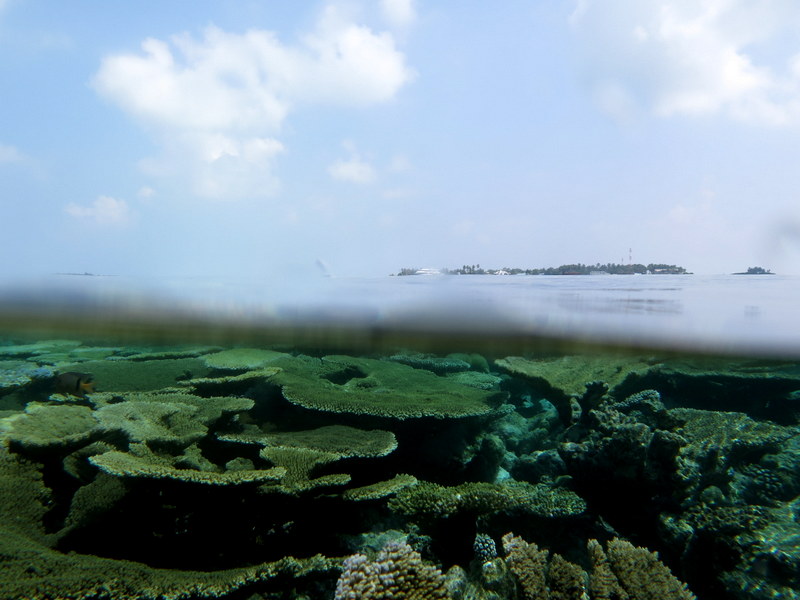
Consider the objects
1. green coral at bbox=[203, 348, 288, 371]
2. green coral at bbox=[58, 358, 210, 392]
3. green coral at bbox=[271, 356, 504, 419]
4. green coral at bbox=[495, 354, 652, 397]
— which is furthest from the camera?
green coral at bbox=[203, 348, 288, 371]

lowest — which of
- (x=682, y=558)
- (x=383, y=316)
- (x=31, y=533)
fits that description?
(x=682, y=558)

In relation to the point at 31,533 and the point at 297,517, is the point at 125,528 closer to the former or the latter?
the point at 31,533

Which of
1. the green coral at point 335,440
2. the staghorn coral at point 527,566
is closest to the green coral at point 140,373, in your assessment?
the green coral at point 335,440

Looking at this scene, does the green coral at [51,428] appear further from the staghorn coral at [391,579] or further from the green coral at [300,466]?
the staghorn coral at [391,579]

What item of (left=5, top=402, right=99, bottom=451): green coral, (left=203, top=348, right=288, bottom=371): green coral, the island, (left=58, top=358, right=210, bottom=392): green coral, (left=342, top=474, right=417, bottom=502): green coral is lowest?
(left=342, top=474, right=417, bottom=502): green coral

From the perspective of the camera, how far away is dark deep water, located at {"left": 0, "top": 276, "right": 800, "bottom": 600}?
4242 mm

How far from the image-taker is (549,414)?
10.4m

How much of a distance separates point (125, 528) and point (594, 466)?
18.7 feet

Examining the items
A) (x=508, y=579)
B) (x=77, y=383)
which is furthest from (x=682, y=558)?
(x=77, y=383)

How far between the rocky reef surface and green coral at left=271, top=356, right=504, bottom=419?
6 cm

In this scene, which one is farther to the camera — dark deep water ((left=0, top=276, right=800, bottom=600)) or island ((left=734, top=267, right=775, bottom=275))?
island ((left=734, top=267, right=775, bottom=275))

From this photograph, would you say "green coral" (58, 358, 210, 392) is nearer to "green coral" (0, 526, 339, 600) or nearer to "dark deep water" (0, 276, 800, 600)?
"dark deep water" (0, 276, 800, 600)

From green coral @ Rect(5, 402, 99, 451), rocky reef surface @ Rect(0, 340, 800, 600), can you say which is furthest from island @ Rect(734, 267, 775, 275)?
green coral @ Rect(5, 402, 99, 451)

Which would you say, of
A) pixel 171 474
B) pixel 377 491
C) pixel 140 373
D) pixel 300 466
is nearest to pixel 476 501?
pixel 377 491
